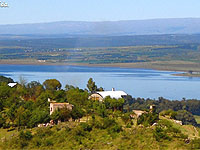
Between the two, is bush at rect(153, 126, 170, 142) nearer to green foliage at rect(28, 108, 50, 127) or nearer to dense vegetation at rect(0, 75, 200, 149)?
dense vegetation at rect(0, 75, 200, 149)

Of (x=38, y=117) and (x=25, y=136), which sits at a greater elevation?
(x=38, y=117)

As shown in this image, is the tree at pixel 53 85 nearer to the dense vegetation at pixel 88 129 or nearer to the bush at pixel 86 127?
the dense vegetation at pixel 88 129

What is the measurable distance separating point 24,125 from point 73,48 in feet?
241

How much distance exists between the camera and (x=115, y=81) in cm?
4641

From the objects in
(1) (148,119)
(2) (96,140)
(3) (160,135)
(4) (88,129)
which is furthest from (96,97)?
(3) (160,135)

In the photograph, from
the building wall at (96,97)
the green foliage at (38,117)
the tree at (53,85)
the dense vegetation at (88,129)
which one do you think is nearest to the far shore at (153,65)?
the tree at (53,85)

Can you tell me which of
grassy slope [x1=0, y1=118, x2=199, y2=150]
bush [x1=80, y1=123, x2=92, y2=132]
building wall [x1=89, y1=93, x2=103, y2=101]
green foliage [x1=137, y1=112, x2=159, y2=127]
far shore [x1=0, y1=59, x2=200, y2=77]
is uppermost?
far shore [x1=0, y1=59, x2=200, y2=77]

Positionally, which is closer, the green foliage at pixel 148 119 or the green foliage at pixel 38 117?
the green foliage at pixel 148 119

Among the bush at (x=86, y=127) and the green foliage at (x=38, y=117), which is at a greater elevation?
the green foliage at (x=38, y=117)

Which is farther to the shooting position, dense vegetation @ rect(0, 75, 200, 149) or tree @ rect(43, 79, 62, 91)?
tree @ rect(43, 79, 62, 91)

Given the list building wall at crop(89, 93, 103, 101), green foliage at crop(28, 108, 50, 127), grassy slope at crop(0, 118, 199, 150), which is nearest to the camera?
grassy slope at crop(0, 118, 199, 150)

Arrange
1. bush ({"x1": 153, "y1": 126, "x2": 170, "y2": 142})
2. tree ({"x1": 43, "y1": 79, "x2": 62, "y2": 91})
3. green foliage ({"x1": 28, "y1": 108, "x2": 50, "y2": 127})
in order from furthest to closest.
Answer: tree ({"x1": 43, "y1": 79, "x2": 62, "y2": 91}) < green foliage ({"x1": 28, "y1": 108, "x2": 50, "y2": 127}) < bush ({"x1": 153, "y1": 126, "x2": 170, "y2": 142})

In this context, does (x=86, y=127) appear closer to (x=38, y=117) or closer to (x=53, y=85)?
(x=38, y=117)

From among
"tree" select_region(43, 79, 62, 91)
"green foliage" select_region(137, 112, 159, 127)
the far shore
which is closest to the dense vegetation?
"green foliage" select_region(137, 112, 159, 127)
